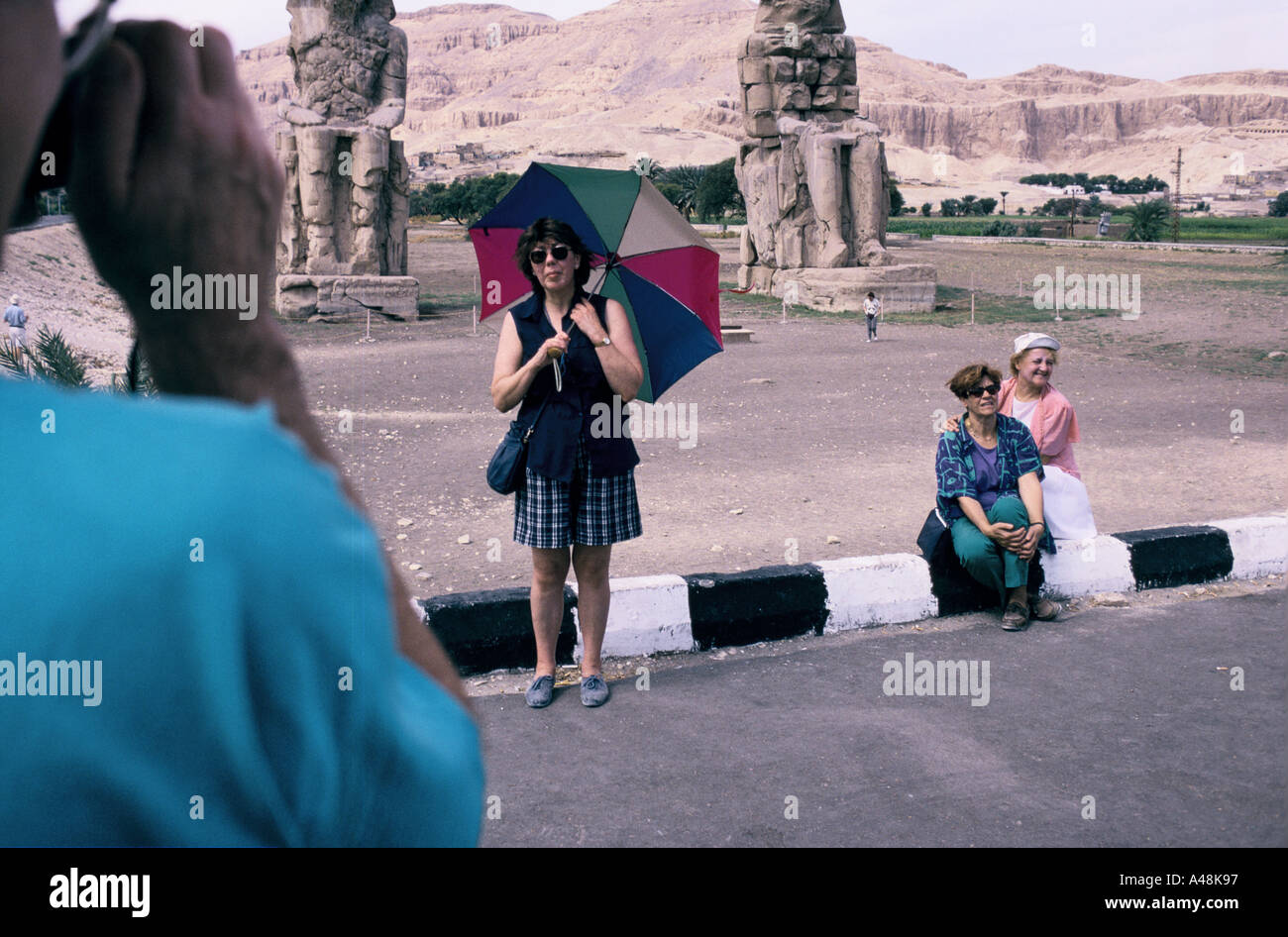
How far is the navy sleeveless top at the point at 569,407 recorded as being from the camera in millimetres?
4277

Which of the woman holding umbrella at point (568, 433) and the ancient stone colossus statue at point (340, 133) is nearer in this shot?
the woman holding umbrella at point (568, 433)

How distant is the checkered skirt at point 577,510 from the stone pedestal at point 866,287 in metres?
13.7

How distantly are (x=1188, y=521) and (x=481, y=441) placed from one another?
4.52 metres

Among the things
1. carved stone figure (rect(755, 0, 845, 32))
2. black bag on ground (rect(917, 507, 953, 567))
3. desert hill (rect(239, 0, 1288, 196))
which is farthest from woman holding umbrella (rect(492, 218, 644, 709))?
desert hill (rect(239, 0, 1288, 196))

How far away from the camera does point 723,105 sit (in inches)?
5089

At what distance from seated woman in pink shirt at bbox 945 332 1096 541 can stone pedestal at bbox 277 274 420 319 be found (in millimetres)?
11646

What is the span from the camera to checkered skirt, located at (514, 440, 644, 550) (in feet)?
14.1

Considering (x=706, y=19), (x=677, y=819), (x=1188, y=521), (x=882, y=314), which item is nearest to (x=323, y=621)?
(x=677, y=819)

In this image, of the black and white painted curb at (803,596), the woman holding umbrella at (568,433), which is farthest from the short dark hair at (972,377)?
the woman holding umbrella at (568,433)

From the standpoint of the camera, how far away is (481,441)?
853 centimetres

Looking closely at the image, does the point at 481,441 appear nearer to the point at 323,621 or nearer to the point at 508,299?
the point at 508,299

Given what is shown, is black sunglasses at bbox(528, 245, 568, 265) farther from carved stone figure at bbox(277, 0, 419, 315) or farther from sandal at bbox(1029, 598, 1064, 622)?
carved stone figure at bbox(277, 0, 419, 315)

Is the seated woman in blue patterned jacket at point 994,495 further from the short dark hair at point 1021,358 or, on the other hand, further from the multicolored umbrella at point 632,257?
the multicolored umbrella at point 632,257

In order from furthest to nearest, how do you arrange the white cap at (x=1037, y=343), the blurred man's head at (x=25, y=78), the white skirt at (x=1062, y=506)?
the white cap at (x=1037, y=343) → the white skirt at (x=1062, y=506) → the blurred man's head at (x=25, y=78)
